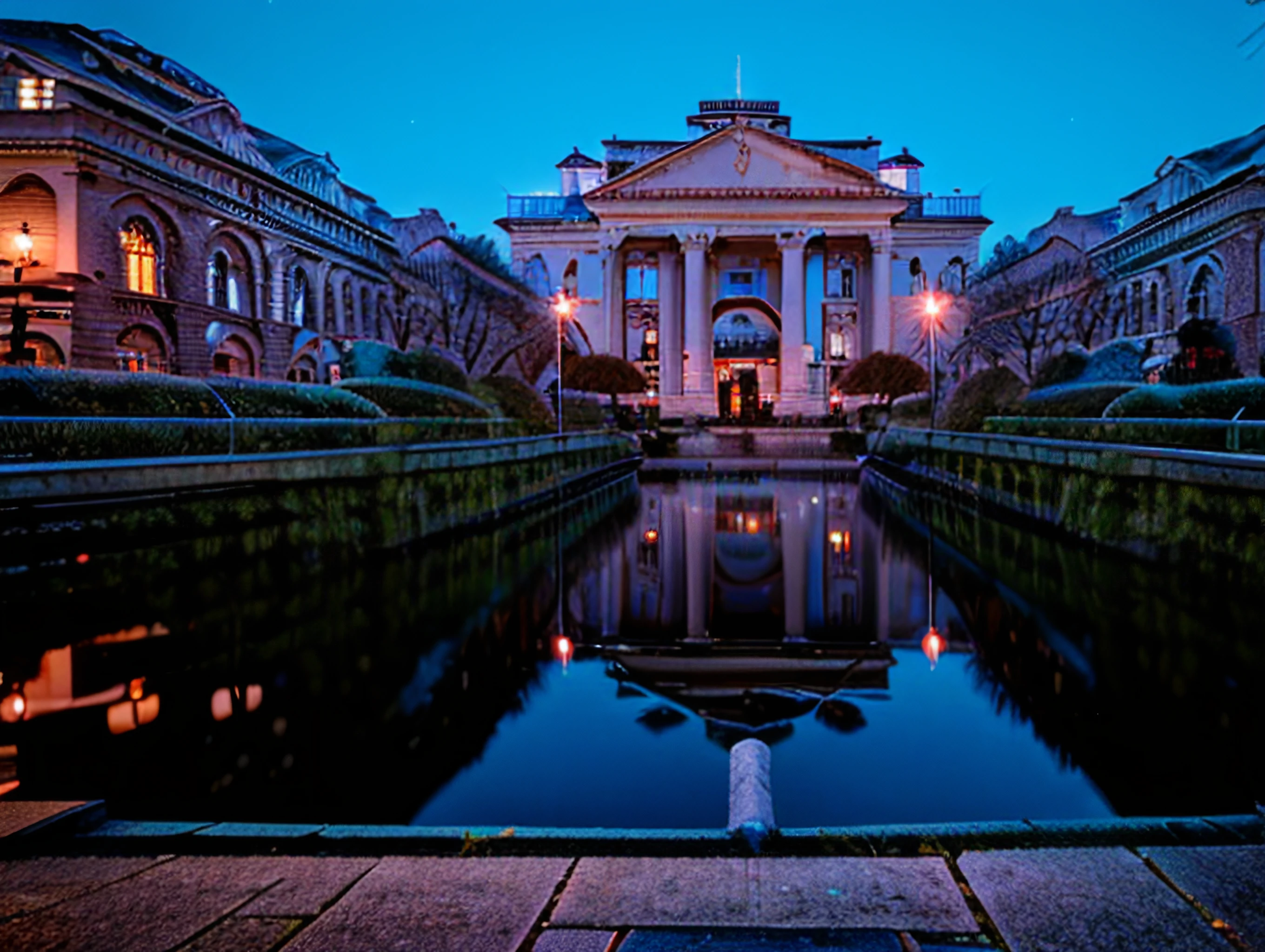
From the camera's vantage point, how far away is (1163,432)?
10477 millimetres

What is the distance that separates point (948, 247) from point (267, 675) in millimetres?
59354

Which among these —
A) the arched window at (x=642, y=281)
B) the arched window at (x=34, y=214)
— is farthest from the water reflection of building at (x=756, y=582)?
the arched window at (x=642, y=281)

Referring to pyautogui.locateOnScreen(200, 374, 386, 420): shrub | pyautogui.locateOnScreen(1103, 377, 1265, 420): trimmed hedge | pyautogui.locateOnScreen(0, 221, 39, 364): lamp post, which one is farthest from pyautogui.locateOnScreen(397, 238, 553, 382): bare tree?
pyautogui.locateOnScreen(1103, 377, 1265, 420): trimmed hedge

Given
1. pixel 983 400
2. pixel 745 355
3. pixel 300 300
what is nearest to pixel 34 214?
pixel 300 300

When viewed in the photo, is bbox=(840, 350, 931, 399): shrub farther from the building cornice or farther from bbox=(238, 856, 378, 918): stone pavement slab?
bbox=(238, 856, 378, 918): stone pavement slab

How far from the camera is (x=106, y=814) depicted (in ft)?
10.1

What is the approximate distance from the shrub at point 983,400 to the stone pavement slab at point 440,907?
63.5 ft

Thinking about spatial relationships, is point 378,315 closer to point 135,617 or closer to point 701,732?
point 135,617

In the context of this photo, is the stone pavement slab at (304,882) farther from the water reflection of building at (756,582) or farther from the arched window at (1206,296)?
the arched window at (1206,296)

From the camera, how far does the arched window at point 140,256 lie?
24.4m

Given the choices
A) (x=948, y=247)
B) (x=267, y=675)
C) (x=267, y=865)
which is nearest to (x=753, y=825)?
(x=267, y=865)

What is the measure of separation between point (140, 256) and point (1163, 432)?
27048mm

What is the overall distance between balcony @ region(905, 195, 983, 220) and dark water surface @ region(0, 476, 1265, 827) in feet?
184

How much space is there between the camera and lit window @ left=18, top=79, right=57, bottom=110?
72.8ft
